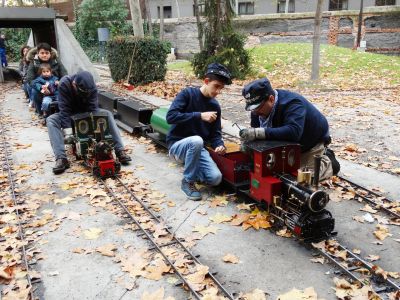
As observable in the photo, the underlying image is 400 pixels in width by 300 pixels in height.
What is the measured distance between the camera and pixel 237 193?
216 inches

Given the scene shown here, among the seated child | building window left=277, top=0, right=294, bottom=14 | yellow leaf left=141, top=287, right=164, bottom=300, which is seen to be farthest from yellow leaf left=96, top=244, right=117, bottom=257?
building window left=277, top=0, right=294, bottom=14

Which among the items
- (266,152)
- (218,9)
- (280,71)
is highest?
(218,9)

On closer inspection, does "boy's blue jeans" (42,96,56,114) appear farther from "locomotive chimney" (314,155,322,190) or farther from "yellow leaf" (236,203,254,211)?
"locomotive chimney" (314,155,322,190)

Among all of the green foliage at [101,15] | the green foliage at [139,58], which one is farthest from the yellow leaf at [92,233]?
the green foliage at [101,15]

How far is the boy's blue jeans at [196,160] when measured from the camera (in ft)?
17.9

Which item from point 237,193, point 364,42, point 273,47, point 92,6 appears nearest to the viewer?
point 237,193

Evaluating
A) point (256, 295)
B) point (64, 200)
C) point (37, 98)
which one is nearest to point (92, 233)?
point (64, 200)

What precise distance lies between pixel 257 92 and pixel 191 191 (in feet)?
6.17

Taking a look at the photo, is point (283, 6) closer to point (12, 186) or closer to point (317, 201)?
point (12, 186)

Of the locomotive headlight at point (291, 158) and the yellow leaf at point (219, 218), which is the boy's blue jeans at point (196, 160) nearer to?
the yellow leaf at point (219, 218)

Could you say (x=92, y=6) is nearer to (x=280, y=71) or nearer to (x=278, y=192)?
(x=280, y=71)

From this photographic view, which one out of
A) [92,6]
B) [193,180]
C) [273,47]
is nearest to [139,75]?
[273,47]

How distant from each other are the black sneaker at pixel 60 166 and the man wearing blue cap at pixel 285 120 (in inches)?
137

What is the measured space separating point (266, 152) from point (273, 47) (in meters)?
18.3
